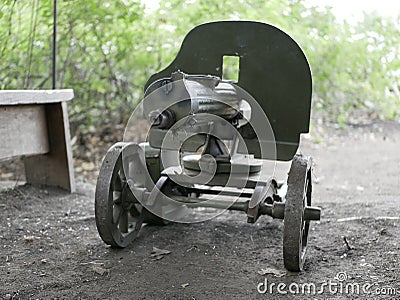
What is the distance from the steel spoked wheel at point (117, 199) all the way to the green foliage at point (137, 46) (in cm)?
207

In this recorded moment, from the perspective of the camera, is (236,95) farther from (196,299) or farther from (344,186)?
(344,186)

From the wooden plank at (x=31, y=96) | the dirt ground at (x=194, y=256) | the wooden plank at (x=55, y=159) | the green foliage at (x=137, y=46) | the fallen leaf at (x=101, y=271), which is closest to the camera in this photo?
the dirt ground at (x=194, y=256)

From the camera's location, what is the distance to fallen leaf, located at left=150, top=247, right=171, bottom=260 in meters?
3.39

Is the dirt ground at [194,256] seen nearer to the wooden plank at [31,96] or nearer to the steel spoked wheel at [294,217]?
the steel spoked wheel at [294,217]

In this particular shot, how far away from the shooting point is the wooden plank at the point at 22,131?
14.0 ft

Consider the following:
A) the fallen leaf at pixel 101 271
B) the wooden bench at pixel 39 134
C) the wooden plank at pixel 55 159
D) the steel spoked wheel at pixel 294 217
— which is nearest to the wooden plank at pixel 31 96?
the wooden bench at pixel 39 134

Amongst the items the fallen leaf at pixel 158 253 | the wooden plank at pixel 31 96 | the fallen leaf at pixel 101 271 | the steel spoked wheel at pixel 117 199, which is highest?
the wooden plank at pixel 31 96

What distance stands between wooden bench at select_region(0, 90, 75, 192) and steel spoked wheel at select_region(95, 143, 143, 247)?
1.13m

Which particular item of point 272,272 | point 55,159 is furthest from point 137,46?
point 272,272

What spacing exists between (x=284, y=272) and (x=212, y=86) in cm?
116

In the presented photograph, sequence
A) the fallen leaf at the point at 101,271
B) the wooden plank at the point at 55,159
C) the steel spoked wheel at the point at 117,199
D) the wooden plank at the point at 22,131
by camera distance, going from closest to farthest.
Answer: the fallen leaf at the point at 101,271, the steel spoked wheel at the point at 117,199, the wooden plank at the point at 22,131, the wooden plank at the point at 55,159

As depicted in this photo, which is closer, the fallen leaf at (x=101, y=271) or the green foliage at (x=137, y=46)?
the fallen leaf at (x=101, y=271)

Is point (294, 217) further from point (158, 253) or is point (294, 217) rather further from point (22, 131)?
point (22, 131)

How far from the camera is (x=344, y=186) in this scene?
19.4ft
